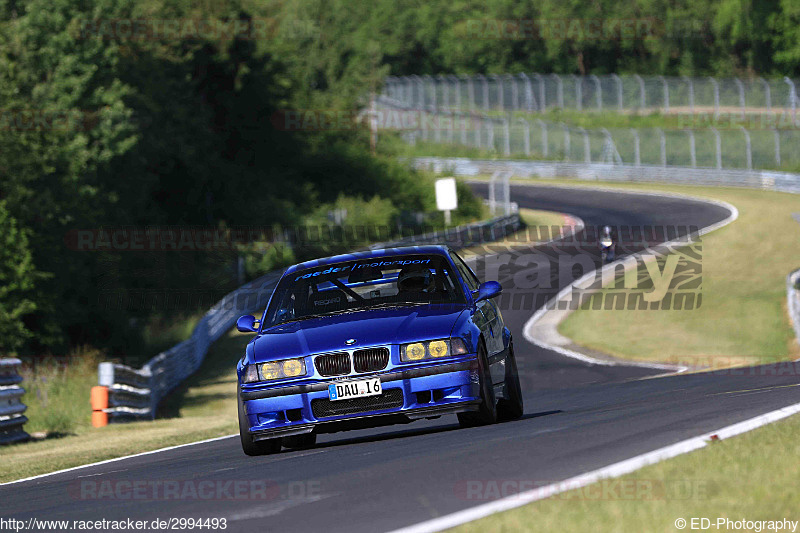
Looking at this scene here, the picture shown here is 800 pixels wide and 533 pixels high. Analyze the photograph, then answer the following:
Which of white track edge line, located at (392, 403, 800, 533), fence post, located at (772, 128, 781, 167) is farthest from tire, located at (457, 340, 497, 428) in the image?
fence post, located at (772, 128, 781, 167)

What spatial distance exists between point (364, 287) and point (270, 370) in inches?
60.7

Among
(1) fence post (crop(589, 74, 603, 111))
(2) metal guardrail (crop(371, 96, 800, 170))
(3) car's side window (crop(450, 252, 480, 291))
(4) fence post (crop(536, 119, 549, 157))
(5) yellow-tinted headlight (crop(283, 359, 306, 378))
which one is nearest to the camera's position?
(5) yellow-tinted headlight (crop(283, 359, 306, 378))

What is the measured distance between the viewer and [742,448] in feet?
23.1

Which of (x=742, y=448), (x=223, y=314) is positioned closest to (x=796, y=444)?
(x=742, y=448)

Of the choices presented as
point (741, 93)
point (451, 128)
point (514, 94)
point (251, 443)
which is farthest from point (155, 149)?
point (251, 443)

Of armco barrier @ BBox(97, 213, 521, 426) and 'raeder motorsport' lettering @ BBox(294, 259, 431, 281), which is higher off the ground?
'raeder motorsport' lettering @ BBox(294, 259, 431, 281)

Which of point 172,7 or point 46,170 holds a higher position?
point 172,7

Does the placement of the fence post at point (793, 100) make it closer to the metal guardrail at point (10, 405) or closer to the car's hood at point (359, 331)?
the metal guardrail at point (10, 405)

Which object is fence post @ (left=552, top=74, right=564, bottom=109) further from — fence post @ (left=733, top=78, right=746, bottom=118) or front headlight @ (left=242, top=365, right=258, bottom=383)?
front headlight @ (left=242, top=365, right=258, bottom=383)

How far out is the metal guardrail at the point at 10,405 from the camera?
52.6 ft

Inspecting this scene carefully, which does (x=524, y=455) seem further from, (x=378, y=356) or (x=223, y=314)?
(x=223, y=314)

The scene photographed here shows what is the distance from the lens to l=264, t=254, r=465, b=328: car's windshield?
1026 centimetres

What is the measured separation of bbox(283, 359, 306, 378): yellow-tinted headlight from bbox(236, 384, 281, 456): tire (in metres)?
0.48

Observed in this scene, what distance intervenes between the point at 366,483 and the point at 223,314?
946 inches
